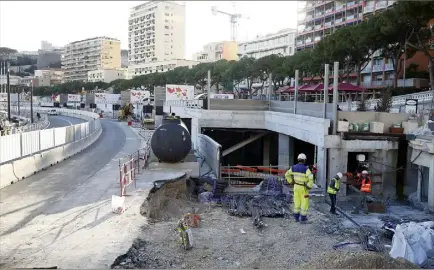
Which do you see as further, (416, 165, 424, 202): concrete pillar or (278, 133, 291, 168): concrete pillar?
(278, 133, 291, 168): concrete pillar

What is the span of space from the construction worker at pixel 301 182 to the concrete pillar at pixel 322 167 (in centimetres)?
487

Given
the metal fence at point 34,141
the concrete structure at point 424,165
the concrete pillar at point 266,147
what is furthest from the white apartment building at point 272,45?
the concrete structure at point 424,165

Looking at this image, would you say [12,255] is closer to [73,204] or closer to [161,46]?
[73,204]

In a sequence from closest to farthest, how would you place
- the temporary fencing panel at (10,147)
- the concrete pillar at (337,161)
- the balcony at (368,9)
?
the temporary fencing panel at (10,147)
the concrete pillar at (337,161)
the balcony at (368,9)

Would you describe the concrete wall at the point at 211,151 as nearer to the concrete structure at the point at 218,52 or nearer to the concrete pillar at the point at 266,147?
the concrete pillar at the point at 266,147

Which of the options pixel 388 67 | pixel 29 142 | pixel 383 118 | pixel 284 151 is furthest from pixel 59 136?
pixel 388 67

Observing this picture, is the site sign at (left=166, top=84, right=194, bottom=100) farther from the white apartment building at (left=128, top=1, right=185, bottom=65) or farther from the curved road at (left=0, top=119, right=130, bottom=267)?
the white apartment building at (left=128, top=1, right=185, bottom=65)

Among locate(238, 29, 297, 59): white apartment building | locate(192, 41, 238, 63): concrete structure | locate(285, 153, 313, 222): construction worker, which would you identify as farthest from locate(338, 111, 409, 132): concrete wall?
locate(192, 41, 238, 63): concrete structure

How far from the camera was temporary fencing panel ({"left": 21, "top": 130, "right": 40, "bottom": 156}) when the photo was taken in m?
17.0

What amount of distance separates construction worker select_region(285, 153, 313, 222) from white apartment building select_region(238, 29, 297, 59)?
320ft

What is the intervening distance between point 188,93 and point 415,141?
29932mm

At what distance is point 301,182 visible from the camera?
11.5m

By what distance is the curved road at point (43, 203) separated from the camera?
9.02 meters

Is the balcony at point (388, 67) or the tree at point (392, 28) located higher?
the tree at point (392, 28)
